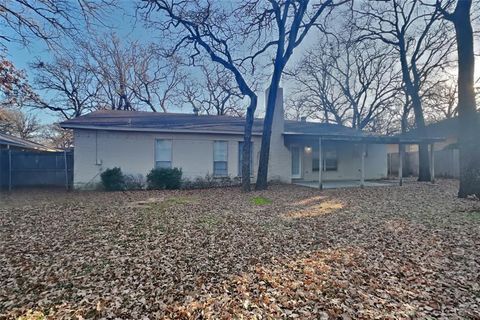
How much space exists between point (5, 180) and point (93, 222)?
11.2 metres

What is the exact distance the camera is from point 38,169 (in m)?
13.9

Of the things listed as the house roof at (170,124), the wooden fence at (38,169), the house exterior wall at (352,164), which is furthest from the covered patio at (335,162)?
the wooden fence at (38,169)

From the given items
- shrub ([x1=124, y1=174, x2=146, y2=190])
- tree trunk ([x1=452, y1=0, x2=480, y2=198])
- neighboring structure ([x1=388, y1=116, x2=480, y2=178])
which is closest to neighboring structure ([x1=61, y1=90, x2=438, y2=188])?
shrub ([x1=124, y1=174, x2=146, y2=190])

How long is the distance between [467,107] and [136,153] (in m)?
14.1

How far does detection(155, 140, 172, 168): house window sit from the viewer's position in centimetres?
1305

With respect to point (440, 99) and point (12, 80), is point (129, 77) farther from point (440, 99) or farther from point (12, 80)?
point (440, 99)

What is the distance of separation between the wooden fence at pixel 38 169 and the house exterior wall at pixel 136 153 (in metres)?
2.50

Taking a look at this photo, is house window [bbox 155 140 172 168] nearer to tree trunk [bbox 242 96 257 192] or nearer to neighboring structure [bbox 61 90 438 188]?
neighboring structure [bbox 61 90 438 188]

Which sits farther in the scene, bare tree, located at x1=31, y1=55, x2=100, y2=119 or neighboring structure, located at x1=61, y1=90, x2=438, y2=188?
bare tree, located at x1=31, y1=55, x2=100, y2=119

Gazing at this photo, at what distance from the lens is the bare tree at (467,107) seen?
8969 millimetres

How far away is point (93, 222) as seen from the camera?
6.45 meters

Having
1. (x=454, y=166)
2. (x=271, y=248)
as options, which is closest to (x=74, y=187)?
(x=271, y=248)

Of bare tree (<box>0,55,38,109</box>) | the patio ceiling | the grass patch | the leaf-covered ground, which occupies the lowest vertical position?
the leaf-covered ground

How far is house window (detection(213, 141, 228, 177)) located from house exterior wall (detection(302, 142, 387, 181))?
5112mm
